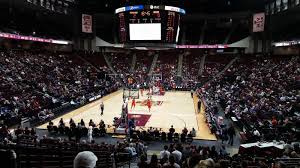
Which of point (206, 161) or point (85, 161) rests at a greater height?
point (85, 161)

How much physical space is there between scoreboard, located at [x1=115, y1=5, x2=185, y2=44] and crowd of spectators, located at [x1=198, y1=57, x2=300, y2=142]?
27.5ft

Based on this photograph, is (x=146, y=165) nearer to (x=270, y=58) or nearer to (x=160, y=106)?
(x=160, y=106)

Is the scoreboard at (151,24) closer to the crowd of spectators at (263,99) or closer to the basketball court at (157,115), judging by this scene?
the basketball court at (157,115)

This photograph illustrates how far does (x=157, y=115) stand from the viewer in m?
27.4

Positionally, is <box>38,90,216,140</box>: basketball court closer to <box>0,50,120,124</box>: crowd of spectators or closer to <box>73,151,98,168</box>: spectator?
<box>0,50,120,124</box>: crowd of spectators

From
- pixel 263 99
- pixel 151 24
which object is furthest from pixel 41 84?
pixel 263 99

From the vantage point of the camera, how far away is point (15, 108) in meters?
24.1

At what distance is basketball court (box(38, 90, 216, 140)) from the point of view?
23.6 m

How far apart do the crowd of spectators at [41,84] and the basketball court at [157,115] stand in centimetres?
207

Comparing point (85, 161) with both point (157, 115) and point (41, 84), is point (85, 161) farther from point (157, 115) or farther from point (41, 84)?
point (41, 84)

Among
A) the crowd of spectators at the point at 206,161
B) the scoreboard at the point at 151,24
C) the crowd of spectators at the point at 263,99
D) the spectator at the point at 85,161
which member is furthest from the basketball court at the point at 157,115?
the spectator at the point at 85,161

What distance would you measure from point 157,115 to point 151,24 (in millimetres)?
9093

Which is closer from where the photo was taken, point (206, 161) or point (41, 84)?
Result: point (206, 161)

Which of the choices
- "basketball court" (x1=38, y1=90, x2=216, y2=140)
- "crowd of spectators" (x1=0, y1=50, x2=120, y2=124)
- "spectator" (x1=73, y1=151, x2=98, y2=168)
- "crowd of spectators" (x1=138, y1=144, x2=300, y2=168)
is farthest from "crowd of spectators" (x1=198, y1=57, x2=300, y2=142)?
"crowd of spectators" (x1=0, y1=50, x2=120, y2=124)
